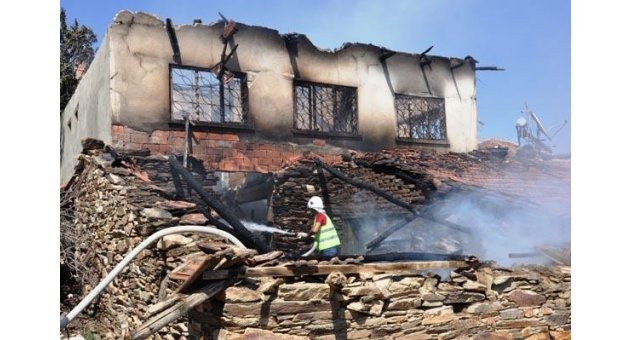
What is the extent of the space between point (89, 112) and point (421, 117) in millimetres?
6596

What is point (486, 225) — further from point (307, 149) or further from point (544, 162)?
point (307, 149)

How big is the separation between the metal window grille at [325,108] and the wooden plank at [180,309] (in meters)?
6.44

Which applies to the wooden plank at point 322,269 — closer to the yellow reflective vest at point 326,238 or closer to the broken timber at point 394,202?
the yellow reflective vest at point 326,238

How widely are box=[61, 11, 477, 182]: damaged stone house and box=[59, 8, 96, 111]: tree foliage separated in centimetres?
54

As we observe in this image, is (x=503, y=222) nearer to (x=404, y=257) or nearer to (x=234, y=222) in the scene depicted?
(x=404, y=257)

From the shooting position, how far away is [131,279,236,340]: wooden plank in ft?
11.6

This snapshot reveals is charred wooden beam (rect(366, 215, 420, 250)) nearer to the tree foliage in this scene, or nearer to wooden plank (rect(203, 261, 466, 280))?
wooden plank (rect(203, 261, 466, 280))

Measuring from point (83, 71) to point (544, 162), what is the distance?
901cm

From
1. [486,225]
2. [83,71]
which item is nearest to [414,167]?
[486,225]

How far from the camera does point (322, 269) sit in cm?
387

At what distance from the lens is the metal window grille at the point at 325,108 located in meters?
10.0

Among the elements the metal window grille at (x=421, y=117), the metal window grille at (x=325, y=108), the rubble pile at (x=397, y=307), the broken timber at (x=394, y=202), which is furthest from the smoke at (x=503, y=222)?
the metal window grille at (x=421, y=117)

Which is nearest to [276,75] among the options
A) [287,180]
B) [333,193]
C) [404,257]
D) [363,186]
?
[287,180]

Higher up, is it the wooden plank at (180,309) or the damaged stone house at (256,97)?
the damaged stone house at (256,97)
